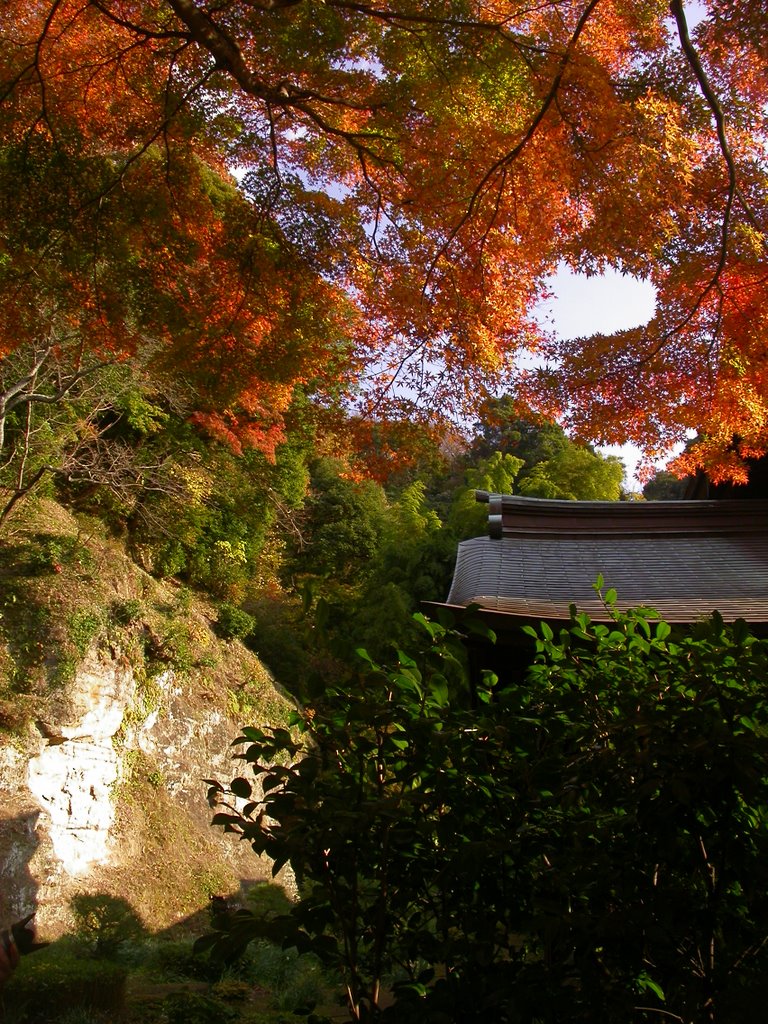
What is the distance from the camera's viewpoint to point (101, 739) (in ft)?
32.4

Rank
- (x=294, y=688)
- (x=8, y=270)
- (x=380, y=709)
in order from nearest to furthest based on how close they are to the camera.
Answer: (x=380, y=709)
(x=8, y=270)
(x=294, y=688)

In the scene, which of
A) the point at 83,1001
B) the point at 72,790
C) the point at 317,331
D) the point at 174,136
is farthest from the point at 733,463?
the point at 72,790

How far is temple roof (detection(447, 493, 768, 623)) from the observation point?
→ 18.7ft

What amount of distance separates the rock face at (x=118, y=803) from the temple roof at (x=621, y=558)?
5.82 metres

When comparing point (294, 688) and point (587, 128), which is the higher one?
point (587, 128)

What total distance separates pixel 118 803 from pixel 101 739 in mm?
909

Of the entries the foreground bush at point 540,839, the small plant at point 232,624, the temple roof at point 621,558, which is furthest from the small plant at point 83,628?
the foreground bush at point 540,839

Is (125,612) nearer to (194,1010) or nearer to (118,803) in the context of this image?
(118,803)

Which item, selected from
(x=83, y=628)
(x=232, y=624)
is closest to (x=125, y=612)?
(x=83, y=628)

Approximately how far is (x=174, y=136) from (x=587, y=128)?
2.69m

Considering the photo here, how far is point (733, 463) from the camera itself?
19.0 ft

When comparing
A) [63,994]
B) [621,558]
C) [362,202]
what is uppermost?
[362,202]

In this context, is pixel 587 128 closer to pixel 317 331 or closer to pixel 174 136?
pixel 317 331

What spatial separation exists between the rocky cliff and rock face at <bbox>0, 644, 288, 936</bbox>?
0.06ft
